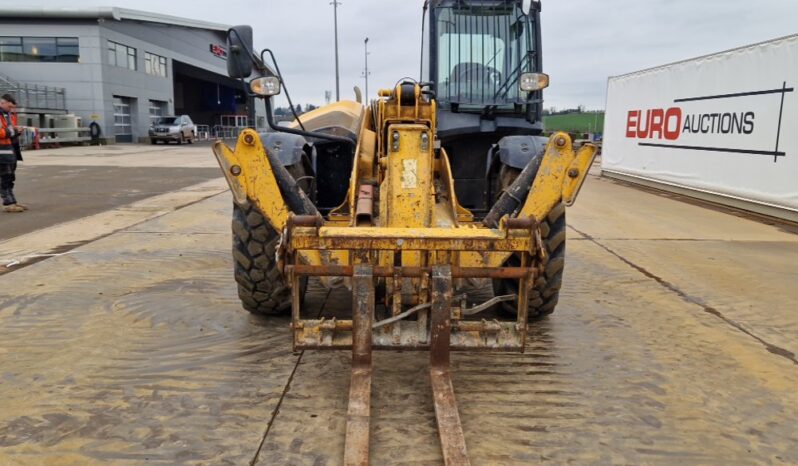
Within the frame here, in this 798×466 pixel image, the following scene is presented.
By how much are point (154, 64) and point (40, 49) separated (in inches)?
311

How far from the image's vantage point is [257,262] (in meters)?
4.18

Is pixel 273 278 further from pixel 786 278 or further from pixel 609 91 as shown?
pixel 609 91

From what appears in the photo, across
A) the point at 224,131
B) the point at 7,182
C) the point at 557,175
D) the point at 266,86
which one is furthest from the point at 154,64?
the point at 557,175

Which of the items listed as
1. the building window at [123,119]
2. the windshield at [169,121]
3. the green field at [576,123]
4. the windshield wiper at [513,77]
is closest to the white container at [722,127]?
the windshield wiper at [513,77]

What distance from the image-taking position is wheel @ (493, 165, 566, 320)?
4.07m

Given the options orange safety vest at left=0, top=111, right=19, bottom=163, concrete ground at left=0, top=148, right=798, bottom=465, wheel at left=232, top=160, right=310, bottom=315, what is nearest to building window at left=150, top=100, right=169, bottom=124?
orange safety vest at left=0, top=111, right=19, bottom=163

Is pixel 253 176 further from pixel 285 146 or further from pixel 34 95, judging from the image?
pixel 34 95

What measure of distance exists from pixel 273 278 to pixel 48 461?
72.5 inches

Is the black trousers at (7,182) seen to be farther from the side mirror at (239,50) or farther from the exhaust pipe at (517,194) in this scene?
the exhaust pipe at (517,194)

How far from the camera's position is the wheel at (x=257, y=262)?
4141 millimetres

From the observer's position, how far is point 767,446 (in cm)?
287

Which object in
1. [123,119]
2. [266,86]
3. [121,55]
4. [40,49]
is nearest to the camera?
[266,86]

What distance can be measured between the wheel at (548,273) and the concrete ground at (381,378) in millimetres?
191

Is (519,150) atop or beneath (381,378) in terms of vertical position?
atop
